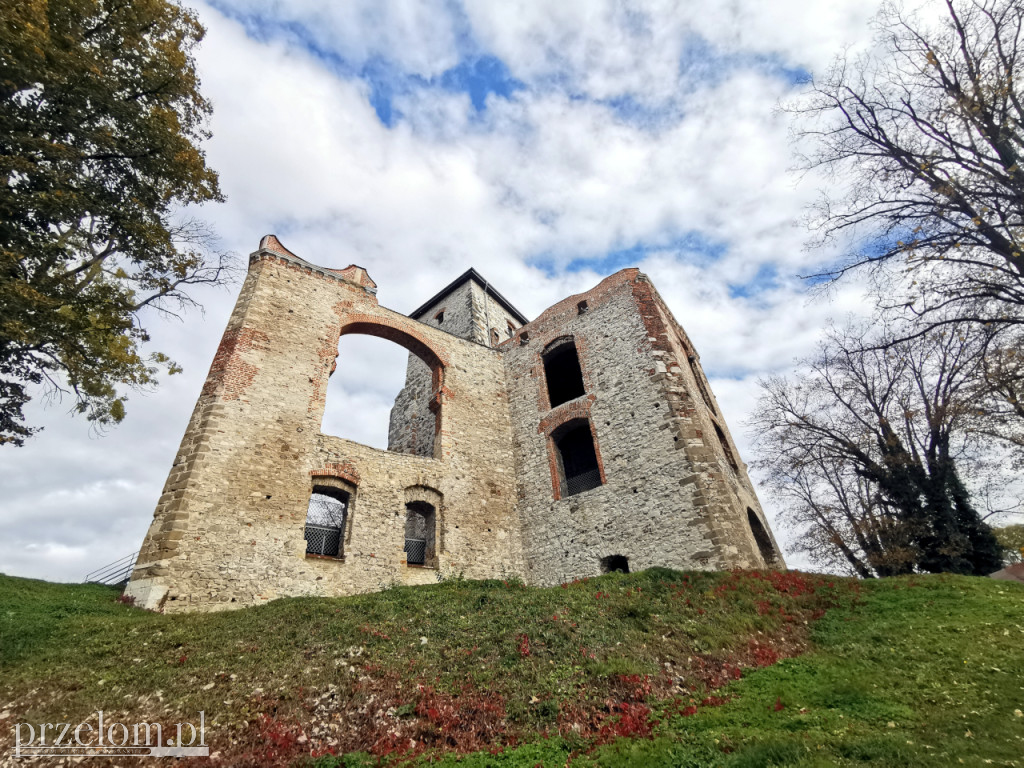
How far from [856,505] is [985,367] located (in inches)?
550

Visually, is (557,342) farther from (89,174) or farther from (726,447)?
(89,174)

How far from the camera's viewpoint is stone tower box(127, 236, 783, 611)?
963 centimetres

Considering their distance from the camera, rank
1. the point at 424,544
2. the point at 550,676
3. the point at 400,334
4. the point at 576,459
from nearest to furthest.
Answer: the point at 550,676 < the point at 424,544 < the point at 400,334 < the point at 576,459

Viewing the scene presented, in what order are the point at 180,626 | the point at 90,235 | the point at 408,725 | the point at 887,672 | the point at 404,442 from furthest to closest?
the point at 404,442, the point at 90,235, the point at 180,626, the point at 887,672, the point at 408,725

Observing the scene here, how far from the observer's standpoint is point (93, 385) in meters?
11.5

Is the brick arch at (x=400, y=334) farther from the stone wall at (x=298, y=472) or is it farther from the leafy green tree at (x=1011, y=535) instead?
the leafy green tree at (x=1011, y=535)

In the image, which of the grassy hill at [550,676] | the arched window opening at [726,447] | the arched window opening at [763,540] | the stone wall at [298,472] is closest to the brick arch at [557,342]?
the stone wall at [298,472]

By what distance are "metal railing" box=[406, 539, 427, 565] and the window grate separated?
6.98 feet

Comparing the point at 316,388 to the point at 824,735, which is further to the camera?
the point at 316,388

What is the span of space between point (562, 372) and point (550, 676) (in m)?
13.5

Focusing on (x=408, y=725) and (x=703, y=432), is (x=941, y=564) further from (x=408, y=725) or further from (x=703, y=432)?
(x=408, y=725)

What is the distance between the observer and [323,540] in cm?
1118

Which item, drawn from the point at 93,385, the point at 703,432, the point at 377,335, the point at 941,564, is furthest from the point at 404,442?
the point at 941,564

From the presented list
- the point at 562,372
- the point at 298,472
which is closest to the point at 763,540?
the point at 562,372
